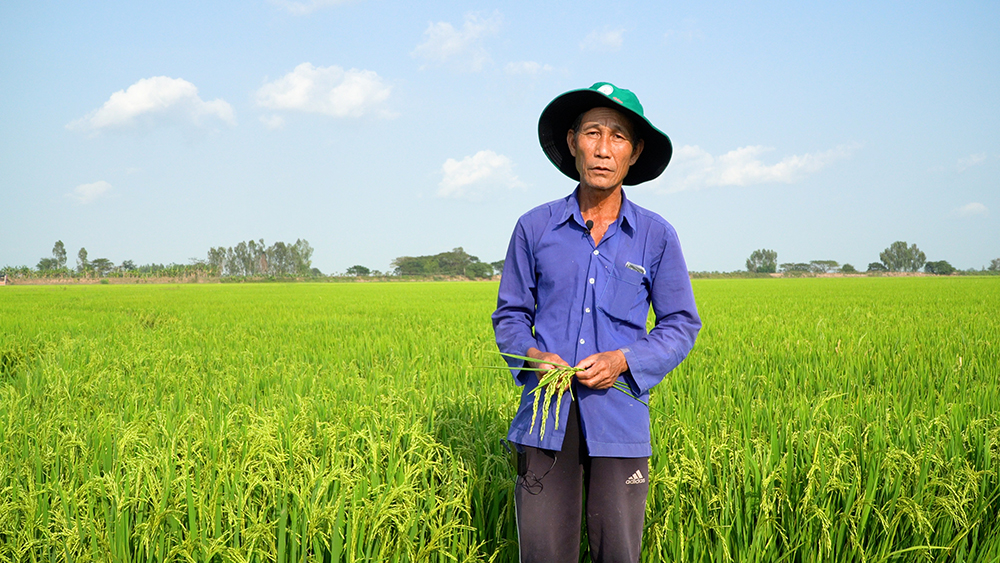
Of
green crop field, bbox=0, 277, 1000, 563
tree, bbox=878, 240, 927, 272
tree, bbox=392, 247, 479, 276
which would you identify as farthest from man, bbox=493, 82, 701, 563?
A: tree, bbox=878, 240, 927, 272

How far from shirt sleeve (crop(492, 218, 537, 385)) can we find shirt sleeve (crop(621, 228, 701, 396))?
31cm

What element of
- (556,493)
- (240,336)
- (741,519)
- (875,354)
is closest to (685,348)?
(556,493)

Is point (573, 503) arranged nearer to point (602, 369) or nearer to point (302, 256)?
point (602, 369)

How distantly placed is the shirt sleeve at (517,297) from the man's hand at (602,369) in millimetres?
238

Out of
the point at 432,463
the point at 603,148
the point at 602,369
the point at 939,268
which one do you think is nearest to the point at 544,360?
the point at 602,369

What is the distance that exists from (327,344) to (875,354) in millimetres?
5625

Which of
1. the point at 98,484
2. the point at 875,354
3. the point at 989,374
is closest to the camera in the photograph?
the point at 98,484

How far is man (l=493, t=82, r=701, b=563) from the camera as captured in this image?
1.63 metres

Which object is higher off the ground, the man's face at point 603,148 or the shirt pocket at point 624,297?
the man's face at point 603,148

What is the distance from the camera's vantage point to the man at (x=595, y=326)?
163 cm

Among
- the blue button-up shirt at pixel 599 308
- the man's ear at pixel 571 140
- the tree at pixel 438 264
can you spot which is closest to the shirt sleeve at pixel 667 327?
the blue button-up shirt at pixel 599 308

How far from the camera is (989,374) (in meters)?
4.80

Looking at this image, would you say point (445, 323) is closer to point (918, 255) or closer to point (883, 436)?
point (883, 436)

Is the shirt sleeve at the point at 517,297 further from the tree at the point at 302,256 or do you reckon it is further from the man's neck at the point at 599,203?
the tree at the point at 302,256
